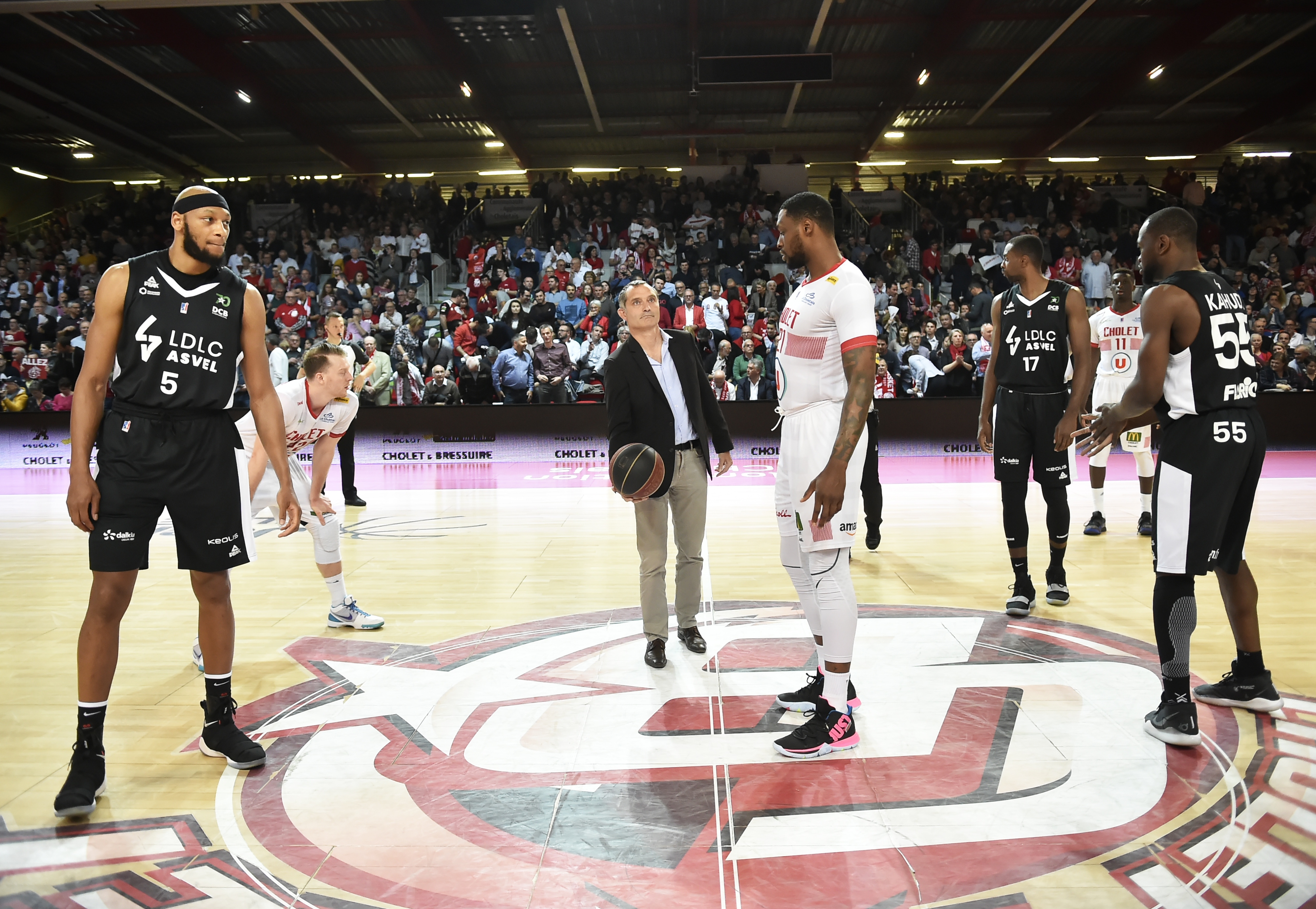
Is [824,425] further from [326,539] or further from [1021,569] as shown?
[326,539]

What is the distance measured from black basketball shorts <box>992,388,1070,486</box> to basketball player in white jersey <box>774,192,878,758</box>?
225 centimetres

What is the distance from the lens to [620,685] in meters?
4.00

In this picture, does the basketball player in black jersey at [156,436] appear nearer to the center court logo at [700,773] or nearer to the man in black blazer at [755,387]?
the center court logo at [700,773]

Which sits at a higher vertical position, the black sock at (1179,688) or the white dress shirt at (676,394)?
the white dress shirt at (676,394)

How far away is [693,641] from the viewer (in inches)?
176

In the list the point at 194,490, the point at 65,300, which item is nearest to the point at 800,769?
the point at 194,490

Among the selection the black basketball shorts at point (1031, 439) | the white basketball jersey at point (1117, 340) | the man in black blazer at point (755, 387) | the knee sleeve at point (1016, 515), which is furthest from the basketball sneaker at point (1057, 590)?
the man in black blazer at point (755, 387)

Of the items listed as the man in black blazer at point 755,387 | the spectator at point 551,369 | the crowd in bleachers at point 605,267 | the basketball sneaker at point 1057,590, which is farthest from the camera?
the crowd in bleachers at point 605,267

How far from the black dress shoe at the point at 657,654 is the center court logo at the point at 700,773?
53 millimetres

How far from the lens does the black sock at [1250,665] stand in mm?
3619

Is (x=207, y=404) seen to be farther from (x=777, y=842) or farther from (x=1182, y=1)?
(x=1182, y=1)

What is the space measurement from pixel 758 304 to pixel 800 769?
573 inches

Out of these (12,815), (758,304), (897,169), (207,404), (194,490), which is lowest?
(12,815)

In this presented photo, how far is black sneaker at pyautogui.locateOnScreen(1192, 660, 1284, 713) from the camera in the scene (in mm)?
3570
